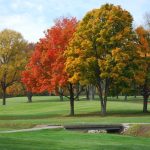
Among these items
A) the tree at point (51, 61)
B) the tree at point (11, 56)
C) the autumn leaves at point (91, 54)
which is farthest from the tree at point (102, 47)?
the tree at point (11, 56)

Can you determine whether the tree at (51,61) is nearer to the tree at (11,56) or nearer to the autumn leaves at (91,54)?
the autumn leaves at (91,54)

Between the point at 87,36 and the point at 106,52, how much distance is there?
Answer: 8.96 feet

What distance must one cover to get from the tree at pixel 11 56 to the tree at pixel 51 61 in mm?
23158

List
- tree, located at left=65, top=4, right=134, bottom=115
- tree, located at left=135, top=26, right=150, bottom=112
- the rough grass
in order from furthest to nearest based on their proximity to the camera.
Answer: tree, located at left=135, top=26, right=150, bottom=112, tree, located at left=65, top=4, right=134, bottom=115, the rough grass

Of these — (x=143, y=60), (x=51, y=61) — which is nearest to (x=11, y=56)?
(x=51, y=61)

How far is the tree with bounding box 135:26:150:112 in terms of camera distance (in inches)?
1927

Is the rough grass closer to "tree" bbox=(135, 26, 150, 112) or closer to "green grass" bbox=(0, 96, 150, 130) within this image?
"green grass" bbox=(0, 96, 150, 130)

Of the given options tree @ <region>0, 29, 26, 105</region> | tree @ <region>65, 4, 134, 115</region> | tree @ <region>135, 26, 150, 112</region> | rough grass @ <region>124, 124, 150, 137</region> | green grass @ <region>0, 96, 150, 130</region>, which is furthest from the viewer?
tree @ <region>0, 29, 26, 105</region>

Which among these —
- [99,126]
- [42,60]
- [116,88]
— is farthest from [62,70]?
[99,126]

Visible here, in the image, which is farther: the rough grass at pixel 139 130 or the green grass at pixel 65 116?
the green grass at pixel 65 116

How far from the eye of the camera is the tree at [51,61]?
162ft

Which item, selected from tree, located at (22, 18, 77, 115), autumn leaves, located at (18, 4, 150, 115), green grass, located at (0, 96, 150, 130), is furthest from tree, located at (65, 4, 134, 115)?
green grass, located at (0, 96, 150, 130)

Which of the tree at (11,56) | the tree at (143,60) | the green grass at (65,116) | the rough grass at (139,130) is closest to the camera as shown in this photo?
the rough grass at (139,130)

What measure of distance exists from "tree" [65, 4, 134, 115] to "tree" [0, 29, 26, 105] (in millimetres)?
27069
